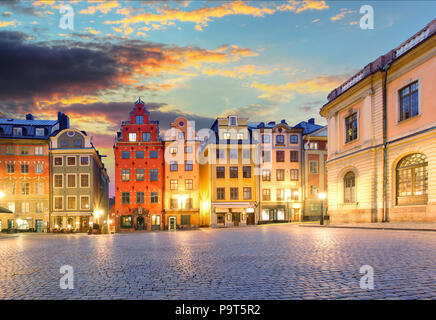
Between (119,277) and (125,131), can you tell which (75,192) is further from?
(119,277)

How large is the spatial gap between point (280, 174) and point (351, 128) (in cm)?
2269

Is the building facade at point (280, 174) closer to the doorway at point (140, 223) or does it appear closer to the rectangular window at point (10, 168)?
the doorway at point (140, 223)

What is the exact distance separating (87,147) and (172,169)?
1245 cm

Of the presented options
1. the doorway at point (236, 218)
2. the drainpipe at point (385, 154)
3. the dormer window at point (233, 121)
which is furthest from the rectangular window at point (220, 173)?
the drainpipe at point (385, 154)

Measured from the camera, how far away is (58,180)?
2051 inches

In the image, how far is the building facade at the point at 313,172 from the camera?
54.5 m

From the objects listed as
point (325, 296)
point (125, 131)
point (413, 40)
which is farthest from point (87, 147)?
point (325, 296)

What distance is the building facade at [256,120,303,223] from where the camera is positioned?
5397 cm

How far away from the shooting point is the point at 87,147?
52.8m

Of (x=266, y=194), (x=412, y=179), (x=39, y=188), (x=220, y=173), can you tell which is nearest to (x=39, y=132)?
(x=39, y=188)

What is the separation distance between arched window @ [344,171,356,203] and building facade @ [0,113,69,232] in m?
39.7

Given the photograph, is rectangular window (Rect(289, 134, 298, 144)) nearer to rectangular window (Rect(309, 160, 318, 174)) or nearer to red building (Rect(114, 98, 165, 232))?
rectangular window (Rect(309, 160, 318, 174))

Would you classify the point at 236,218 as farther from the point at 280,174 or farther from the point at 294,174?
the point at 294,174

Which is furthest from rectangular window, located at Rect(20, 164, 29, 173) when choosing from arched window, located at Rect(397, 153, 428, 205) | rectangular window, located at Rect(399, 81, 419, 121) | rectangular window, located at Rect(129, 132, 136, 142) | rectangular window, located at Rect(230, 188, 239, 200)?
rectangular window, located at Rect(399, 81, 419, 121)
